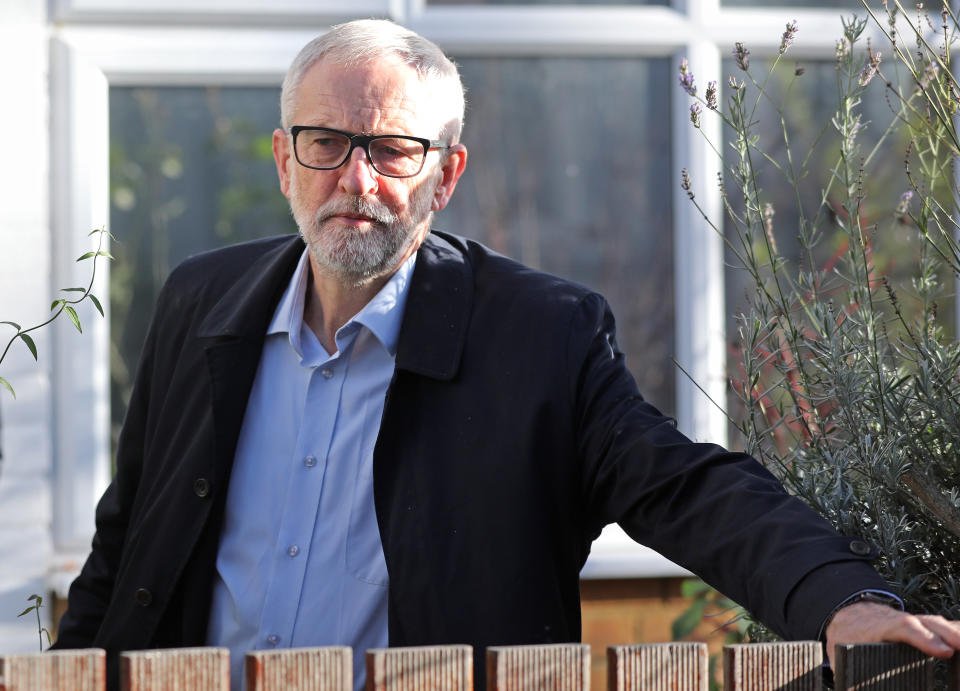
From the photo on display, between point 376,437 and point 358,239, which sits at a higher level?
point 358,239

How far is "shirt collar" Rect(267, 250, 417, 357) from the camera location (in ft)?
6.93

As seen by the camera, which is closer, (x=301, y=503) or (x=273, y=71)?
(x=301, y=503)

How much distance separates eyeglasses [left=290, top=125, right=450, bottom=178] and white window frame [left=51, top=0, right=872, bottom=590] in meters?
1.26

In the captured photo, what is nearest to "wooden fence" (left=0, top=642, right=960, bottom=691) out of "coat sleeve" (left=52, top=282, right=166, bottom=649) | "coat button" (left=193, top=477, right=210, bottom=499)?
"coat button" (left=193, top=477, right=210, bottom=499)

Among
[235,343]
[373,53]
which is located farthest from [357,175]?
[235,343]

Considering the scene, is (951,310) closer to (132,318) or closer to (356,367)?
(356,367)

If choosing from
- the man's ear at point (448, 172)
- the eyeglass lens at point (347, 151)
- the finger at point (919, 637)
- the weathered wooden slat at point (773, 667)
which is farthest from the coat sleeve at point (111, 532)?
the finger at point (919, 637)

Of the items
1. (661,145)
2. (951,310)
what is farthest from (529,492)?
(951,310)

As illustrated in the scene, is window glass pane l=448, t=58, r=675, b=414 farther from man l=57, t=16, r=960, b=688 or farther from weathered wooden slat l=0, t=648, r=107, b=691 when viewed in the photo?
weathered wooden slat l=0, t=648, r=107, b=691

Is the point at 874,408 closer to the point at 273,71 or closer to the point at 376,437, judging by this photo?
the point at 376,437

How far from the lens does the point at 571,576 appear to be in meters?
2.02

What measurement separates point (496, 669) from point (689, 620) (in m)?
1.91

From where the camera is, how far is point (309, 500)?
2.03m

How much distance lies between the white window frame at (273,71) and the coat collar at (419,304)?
1090mm
